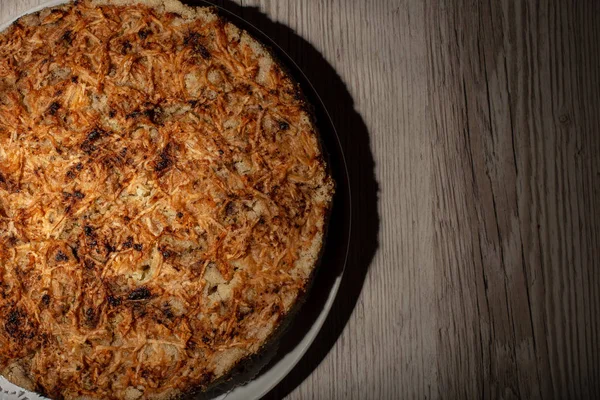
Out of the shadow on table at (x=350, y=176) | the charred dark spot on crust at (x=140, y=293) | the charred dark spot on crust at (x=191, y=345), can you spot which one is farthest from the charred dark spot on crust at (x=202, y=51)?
the charred dark spot on crust at (x=191, y=345)

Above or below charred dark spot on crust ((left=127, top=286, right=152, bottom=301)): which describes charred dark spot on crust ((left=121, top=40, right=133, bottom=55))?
above

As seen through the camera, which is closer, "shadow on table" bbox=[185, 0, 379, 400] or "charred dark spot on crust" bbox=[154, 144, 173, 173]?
"charred dark spot on crust" bbox=[154, 144, 173, 173]

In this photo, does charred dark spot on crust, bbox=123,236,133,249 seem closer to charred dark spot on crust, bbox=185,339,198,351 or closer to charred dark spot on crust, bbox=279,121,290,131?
charred dark spot on crust, bbox=185,339,198,351

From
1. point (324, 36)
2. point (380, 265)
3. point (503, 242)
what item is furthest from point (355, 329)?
point (324, 36)

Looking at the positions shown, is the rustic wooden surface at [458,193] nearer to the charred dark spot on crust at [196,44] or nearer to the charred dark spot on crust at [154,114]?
the charred dark spot on crust at [196,44]

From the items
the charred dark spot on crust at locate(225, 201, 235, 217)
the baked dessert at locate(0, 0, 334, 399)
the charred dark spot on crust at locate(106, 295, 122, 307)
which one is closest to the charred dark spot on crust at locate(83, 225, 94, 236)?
the baked dessert at locate(0, 0, 334, 399)

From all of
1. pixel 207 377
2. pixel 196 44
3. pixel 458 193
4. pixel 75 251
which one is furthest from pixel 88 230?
pixel 458 193

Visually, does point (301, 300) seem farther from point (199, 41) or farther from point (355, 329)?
point (199, 41)
